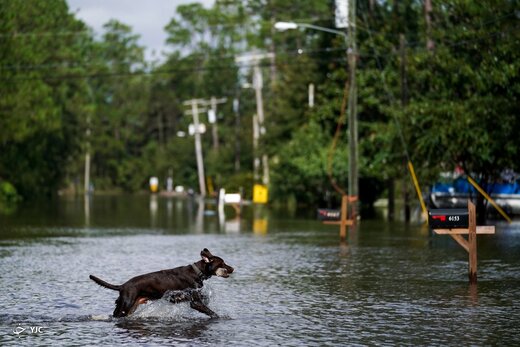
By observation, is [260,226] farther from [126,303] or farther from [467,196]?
[126,303]

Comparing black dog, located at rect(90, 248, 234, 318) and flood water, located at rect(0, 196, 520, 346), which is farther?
black dog, located at rect(90, 248, 234, 318)

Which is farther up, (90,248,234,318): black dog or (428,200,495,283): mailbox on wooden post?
(428,200,495,283): mailbox on wooden post

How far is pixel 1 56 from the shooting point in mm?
72688

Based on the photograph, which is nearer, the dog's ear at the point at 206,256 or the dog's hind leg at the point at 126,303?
the dog's hind leg at the point at 126,303

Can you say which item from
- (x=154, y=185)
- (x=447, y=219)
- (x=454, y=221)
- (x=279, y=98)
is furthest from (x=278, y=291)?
(x=154, y=185)

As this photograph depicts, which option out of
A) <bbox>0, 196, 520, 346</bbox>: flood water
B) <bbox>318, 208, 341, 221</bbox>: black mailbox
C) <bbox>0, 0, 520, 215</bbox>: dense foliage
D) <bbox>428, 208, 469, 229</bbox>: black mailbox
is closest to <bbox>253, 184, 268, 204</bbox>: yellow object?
<bbox>0, 0, 520, 215</bbox>: dense foliage

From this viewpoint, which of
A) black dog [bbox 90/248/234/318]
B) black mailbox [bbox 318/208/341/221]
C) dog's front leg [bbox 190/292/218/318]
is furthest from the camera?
black mailbox [bbox 318/208/341/221]

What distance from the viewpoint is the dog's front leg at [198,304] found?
550 inches

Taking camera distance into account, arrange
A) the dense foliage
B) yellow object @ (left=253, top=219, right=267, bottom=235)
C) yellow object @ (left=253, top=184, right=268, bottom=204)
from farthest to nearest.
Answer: yellow object @ (left=253, top=184, right=268, bottom=204), the dense foliage, yellow object @ (left=253, top=219, right=267, bottom=235)

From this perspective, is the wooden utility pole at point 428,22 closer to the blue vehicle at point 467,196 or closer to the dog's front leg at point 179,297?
the blue vehicle at point 467,196

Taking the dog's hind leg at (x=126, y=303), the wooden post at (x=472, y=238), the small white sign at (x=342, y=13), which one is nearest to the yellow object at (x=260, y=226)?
the small white sign at (x=342, y=13)

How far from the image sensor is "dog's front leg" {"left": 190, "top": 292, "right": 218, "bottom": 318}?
1397 centimetres

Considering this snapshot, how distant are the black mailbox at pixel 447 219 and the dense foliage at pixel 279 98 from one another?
17917 millimetres

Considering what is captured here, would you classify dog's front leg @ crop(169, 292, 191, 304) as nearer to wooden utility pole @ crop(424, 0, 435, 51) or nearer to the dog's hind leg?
the dog's hind leg
